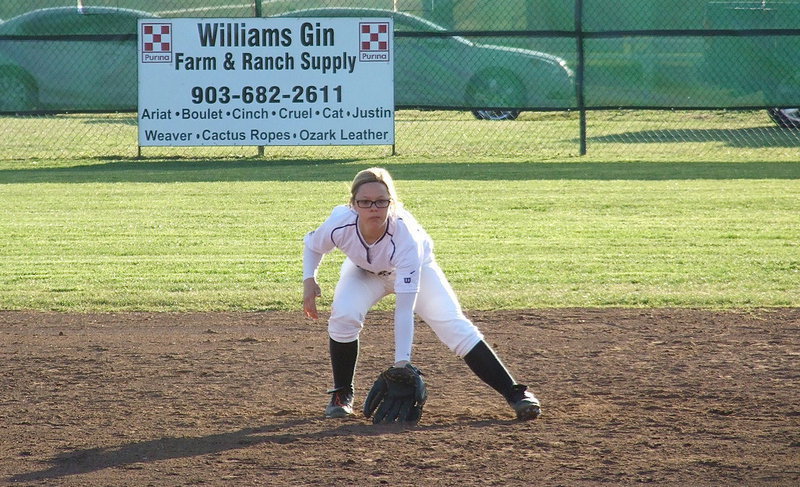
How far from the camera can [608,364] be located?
6934mm

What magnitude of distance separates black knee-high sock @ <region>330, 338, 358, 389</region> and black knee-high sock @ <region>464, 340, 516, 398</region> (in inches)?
22.2

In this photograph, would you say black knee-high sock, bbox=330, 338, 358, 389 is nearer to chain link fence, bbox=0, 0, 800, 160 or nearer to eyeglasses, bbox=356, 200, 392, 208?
eyeglasses, bbox=356, 200, 392, 208

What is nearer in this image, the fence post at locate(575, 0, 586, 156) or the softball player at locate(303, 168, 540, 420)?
the softball player at locate(303, 168, 540, 420)

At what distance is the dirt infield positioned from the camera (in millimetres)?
4980

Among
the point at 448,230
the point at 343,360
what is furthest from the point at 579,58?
the point at 343,360

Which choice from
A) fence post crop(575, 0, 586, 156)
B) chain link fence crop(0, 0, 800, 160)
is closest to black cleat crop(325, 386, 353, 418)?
chain link fence crop(0, 0, 800, 160)

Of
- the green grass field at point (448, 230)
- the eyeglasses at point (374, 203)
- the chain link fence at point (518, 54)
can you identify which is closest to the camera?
the eyeglasses at point (374, 203)

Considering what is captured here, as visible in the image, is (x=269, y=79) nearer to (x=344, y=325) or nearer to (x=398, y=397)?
(x=344, y=325)

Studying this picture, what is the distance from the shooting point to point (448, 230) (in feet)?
38.3

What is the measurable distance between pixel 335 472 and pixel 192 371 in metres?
2.10

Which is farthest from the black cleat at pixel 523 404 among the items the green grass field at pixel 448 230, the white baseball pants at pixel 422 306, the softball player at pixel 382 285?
the green grass field at pixel 448 230

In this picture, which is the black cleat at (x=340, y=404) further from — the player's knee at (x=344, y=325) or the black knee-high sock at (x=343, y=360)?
the player's knee at (x=344, y=325)

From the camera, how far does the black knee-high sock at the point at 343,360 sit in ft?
19.0

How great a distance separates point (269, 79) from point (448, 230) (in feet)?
20.5
